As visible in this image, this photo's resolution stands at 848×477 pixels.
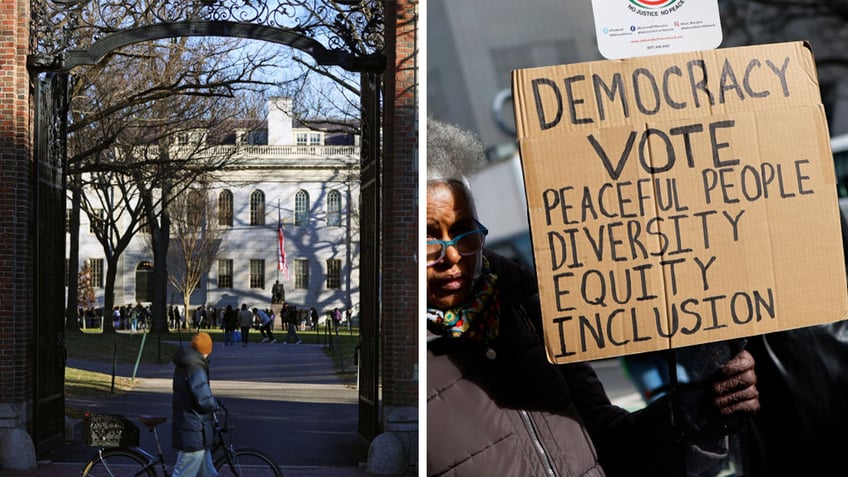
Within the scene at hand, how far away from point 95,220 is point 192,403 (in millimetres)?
4557

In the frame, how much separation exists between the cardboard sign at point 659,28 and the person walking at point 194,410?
349cm

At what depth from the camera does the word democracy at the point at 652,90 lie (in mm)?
2662

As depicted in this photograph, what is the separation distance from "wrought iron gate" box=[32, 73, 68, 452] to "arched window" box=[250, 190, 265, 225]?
2.21 metres

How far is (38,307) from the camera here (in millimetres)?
6742

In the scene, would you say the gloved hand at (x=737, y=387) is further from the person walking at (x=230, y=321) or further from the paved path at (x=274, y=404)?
the person walking at (x=230, y=321)

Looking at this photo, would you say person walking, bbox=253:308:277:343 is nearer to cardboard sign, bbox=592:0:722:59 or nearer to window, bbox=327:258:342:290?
window, bbox=327:258:342:290

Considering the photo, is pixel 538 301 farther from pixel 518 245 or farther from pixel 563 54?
pixel 563 54

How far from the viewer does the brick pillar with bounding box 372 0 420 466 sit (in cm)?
641

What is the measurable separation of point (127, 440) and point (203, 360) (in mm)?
1001

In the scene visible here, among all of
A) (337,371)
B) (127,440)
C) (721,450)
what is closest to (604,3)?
(721,450)

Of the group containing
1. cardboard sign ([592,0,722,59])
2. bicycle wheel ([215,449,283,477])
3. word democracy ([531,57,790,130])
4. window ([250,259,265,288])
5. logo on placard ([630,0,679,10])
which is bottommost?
bicycle wheel ([215,449,283,477])

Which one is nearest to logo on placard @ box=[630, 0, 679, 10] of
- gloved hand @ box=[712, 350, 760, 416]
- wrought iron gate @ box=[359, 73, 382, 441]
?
gloved hand @ box=[712, 350, 760, 416]

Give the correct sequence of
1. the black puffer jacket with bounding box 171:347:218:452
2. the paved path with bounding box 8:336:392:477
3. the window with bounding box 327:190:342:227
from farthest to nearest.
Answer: the window with bounding box 327:190:342:227, the paved path with bounding box 8:336:392:477, the black puffer jacket with bounding box 171:347:218:452

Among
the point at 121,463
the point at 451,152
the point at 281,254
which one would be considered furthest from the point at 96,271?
the point at 451,152
